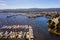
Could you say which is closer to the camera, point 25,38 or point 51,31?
point 25,38

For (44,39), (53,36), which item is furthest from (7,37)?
(53,36)

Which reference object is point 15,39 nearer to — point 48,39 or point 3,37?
point 3,37

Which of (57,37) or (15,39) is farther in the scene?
(57,37)

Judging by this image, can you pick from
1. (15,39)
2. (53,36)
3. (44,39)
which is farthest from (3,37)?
(53,36)

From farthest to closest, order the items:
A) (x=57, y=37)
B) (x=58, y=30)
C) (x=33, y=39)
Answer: (x=58, y=30) < (x=57, y=37) < (x=33, y=39)

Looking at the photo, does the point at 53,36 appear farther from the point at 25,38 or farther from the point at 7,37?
the point at 7,37

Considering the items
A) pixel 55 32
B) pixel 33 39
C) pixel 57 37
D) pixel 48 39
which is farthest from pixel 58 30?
pixel 33 39

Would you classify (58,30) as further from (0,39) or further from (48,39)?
(0,39)

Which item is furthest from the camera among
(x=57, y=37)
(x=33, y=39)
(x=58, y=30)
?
(x=58, y=30)
